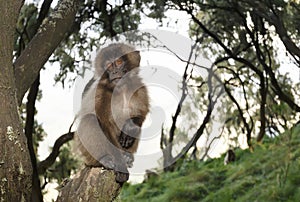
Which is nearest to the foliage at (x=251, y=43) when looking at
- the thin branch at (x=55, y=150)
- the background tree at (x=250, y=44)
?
the background tree at (x=250, y=44)

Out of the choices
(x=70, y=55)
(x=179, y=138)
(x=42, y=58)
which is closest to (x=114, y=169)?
→ (x=42, y=58)

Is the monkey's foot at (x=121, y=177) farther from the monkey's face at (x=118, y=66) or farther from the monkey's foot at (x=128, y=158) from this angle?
the monkey's face at (x=118, y=66)

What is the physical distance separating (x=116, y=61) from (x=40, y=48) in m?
0.57

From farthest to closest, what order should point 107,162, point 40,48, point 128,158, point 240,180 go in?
1. point 240,180
2. point 40,48
3. point 128,158
4. point 107,162

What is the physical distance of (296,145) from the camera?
10406 mm

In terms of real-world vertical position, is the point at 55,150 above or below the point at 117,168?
above

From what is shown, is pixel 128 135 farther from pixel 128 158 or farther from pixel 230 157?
pixel 230 157

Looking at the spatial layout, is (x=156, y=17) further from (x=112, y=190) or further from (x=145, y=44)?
(x=112, y=190)

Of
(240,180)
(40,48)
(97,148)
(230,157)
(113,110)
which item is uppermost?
(230,157)

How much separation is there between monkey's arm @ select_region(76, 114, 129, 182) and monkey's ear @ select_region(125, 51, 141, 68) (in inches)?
20.5

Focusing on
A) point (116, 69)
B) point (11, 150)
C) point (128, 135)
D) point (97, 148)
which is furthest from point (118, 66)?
point (11, 150)

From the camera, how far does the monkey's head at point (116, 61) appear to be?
3867 millimetres

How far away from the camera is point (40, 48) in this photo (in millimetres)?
3795

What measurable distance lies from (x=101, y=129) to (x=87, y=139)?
14 cm
